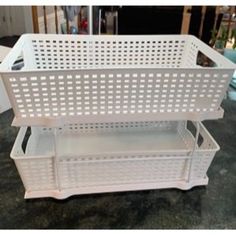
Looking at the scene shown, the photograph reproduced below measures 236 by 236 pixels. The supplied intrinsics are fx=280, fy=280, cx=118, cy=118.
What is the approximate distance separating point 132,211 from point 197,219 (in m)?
0.23

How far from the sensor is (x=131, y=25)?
2.82 m

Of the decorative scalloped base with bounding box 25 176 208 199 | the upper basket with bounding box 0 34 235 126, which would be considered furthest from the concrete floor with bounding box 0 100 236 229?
the upper basket with bounding box 0 34 235 126

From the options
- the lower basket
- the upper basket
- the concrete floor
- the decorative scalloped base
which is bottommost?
the concrete floor

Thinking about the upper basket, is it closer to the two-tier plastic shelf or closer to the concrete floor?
the two-tier plastic shelf

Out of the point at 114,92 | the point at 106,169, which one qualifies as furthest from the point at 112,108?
the point at 106,169

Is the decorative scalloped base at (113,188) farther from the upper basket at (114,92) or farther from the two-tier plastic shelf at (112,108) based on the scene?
the upper basket at (114,92)

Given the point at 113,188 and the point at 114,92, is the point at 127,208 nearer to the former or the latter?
the point at 113,188

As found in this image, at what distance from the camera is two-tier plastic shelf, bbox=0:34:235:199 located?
86cm

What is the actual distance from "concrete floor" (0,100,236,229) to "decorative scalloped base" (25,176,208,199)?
0.02 meters

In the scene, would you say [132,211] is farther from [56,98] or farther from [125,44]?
[125,44]

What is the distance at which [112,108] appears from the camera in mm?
931

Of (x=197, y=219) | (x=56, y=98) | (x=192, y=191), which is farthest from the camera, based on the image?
(x=192, y=191)

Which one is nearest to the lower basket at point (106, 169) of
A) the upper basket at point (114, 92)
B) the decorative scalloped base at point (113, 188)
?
the decorative scalloped base at point (113, 188)

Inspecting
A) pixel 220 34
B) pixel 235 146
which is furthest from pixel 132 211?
pixel 220 34
